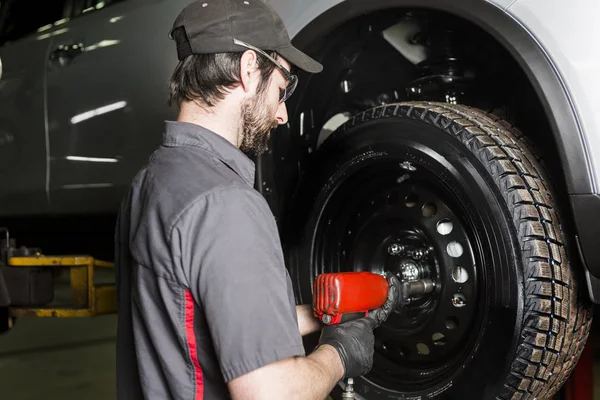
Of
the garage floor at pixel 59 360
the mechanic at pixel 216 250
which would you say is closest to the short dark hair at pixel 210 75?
the mechanic at pixel 216 250

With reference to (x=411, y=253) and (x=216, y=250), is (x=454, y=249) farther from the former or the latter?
(x=216, y=250)

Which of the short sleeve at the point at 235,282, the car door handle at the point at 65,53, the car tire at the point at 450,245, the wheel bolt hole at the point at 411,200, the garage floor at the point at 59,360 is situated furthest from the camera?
the garage floor at the point at 59,360

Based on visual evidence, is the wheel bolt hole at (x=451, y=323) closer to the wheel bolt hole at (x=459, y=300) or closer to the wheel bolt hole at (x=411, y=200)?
the wheel bolt hole at (x=459, y=300)

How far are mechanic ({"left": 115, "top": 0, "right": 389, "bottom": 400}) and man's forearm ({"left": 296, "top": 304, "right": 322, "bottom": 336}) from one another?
20 cm

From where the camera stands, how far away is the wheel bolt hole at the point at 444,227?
1.88 metres

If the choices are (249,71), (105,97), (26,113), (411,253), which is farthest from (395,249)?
(26,113)

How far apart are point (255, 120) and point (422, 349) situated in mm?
883

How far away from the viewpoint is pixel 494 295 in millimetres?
1698

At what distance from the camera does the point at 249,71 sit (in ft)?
5.06

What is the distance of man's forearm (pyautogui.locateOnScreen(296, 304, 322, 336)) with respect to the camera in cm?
187

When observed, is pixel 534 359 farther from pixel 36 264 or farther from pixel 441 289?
pixel 36 264

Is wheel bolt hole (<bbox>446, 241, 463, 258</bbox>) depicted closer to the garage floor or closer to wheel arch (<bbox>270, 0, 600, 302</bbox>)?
wheel arch (<bbox>270, 0, 600, 302</bbox>)

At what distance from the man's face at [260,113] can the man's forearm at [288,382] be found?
0.49 m

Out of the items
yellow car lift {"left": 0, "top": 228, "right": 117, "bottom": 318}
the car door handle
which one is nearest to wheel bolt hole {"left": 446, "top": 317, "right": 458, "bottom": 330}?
yellow car lift {"left": 0, "top": 228, "right": 117, "bottom": 318}
